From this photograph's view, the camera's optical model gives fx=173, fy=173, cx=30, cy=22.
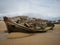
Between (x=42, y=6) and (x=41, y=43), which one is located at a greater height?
(x=42, y=6)

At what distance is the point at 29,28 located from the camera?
356cm

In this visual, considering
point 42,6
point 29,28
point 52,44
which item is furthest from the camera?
point 42,6

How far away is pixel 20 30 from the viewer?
358 cm

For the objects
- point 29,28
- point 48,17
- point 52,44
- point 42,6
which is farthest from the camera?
point 42,6

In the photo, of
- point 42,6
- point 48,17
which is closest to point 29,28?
point 48,17

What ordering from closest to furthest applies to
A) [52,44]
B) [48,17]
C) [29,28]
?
[52,44]
[29,28]
[48,17]

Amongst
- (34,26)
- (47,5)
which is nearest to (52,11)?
(47,5)

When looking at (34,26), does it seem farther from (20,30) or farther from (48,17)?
(48,17)

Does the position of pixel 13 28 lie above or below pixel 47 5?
below

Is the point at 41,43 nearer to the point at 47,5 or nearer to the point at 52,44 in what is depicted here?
the point at 52,44

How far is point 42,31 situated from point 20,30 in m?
0.47

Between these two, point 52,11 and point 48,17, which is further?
point 52,11

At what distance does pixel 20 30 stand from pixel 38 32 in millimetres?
378

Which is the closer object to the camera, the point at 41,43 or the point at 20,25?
the point at 41,43
